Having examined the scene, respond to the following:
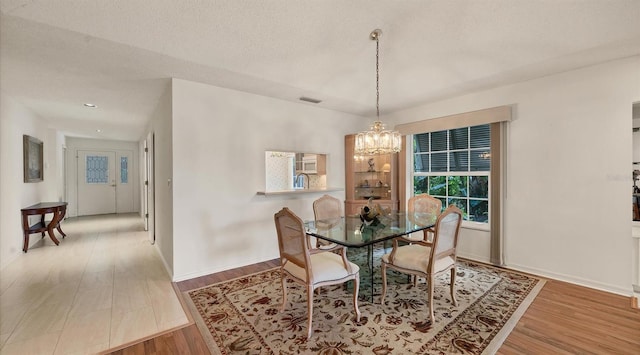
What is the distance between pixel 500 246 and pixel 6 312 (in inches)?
211

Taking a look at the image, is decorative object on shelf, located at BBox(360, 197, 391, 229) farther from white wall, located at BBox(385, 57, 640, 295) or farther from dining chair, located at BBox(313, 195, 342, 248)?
white wall, located at BBox(385, 57, 640, 295)

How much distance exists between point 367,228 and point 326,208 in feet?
2.94

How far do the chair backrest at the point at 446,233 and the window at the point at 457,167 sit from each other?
1799 mm

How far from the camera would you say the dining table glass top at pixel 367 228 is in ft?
7.55

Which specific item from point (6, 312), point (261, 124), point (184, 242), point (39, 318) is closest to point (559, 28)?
point (261, 124)

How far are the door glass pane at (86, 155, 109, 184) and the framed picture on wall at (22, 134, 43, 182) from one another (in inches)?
127

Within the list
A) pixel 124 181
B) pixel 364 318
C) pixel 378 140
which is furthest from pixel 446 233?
pixel 124 181

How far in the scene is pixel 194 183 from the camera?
10.7 ft

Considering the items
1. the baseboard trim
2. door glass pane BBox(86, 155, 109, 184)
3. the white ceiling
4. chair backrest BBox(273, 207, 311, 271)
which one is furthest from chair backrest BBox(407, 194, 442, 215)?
door glass pane BBox(86, 155, 109, 184)

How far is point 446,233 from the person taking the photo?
2314mm

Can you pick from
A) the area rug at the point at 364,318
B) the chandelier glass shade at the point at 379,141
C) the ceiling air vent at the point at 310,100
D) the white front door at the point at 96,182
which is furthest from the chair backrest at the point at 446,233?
the white front door at the point at 96,182

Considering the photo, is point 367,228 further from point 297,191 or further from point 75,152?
point 75,152

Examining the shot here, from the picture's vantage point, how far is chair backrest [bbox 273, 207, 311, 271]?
6.70ft

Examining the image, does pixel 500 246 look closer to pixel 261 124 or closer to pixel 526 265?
pixel 526 265
